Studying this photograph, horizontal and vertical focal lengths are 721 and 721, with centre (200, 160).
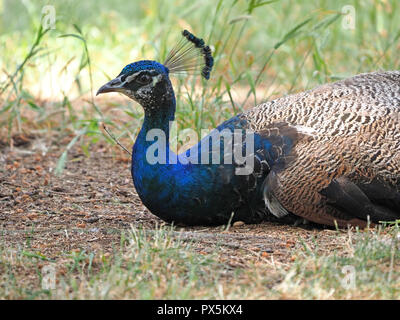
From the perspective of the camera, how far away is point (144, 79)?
12.4 feet

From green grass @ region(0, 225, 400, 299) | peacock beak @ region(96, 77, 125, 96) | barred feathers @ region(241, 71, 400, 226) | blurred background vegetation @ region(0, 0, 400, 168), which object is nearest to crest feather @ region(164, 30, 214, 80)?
peacock beak @ region(96, 77, 125, 96)

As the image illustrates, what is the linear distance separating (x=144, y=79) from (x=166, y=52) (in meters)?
1.49

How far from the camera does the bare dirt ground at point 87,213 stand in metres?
3.35

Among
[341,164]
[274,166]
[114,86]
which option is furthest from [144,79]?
[341,164]

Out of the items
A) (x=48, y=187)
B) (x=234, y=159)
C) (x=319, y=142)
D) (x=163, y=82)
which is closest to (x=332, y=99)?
(x=319, y=142)

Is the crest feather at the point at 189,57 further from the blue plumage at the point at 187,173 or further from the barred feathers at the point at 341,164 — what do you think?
the barred feathers at the point at 341,164

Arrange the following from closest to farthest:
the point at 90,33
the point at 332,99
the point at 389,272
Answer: the point at 389,272, the point at 332,99, the point at 90,33

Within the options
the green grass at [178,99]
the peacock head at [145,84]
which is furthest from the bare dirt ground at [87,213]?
the peacock head at [145,84]

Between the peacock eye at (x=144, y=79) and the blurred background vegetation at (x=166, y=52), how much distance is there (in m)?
1.05
